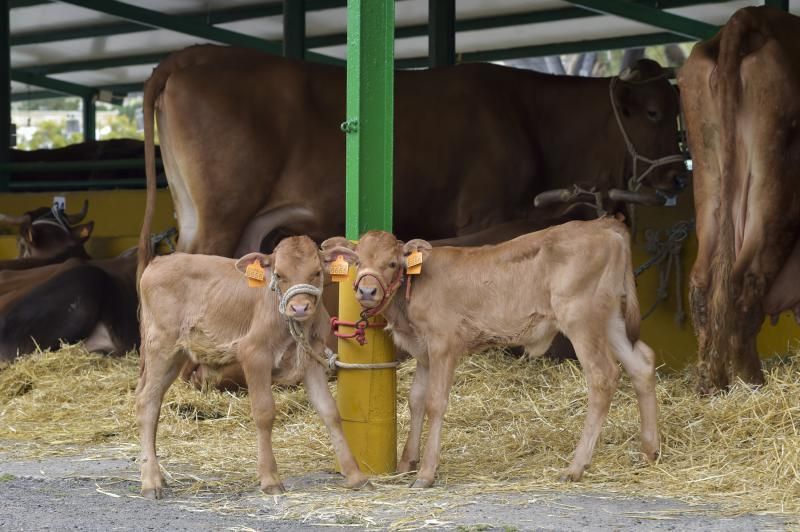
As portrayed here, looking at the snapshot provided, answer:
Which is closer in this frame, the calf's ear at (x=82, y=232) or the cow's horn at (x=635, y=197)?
the cow's horn at (x=635, y=197)

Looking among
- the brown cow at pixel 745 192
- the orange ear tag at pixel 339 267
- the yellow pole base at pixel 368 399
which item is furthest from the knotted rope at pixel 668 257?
the orange ear tag at pixel 339 267

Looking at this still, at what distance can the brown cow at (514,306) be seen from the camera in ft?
19.7

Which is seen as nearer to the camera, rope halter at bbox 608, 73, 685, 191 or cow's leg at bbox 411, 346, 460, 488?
cow's leg at bbox 411, 346, 460, 488

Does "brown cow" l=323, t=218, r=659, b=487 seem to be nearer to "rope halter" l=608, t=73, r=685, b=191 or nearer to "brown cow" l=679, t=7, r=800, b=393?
"brown cow" l=679, t=7, r=800, b=393

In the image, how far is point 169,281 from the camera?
612 cm

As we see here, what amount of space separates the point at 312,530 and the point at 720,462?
2170 mm

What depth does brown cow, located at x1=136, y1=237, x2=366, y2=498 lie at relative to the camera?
19.1 feet

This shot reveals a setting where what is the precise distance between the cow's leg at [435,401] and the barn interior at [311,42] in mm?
3668

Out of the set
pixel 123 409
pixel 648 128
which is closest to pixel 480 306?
pixel 123 409

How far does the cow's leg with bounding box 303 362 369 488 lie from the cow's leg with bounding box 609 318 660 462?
1.40m

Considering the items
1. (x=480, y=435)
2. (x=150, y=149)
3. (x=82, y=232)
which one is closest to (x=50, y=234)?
(x=82, y=232)

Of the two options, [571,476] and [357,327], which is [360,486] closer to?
[357,327]

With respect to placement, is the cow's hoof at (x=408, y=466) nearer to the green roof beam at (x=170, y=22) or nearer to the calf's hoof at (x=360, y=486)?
the calf's hoof at (x=360, y=486)

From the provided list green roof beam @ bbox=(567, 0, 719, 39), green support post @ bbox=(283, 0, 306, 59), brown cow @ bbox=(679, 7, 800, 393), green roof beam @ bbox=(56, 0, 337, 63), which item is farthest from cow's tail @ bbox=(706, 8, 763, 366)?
green roof beam @ bbox=(56, 0, 337, 63)
